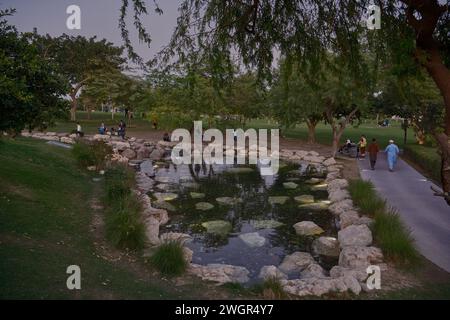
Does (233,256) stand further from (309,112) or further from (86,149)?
(309,112)

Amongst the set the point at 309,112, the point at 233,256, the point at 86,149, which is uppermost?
the point at 309,112

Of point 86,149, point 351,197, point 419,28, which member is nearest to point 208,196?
point 351,197

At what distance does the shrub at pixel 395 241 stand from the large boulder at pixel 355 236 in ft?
0.73

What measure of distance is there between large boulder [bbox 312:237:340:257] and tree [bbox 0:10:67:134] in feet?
23.8

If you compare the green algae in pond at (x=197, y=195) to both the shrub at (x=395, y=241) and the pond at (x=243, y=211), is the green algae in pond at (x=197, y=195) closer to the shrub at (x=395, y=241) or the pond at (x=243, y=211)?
the pond at (x=243, y=211)

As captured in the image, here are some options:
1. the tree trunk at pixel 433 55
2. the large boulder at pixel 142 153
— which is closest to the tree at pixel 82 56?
the large boulder at pixel 142 153

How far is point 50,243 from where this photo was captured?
868 cm

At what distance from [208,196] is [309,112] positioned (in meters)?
13.6

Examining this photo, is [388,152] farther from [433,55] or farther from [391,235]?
[433,55]

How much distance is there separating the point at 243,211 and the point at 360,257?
583cm

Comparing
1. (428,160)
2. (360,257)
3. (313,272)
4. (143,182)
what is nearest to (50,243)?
(313,272)

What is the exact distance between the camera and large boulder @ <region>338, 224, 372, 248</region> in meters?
9.69

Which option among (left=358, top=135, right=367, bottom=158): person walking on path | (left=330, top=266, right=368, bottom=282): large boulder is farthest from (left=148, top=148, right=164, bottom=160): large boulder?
(left=330, top=266, right=368, bottom=282): large boulder

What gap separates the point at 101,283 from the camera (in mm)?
6777
